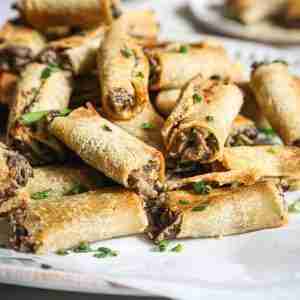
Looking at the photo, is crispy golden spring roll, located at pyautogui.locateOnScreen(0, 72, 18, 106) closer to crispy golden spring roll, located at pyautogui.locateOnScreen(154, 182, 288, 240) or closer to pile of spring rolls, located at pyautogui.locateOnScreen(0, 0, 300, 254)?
pile of spring rolls, located at pyautogui.locateOnScreen(0, 0, 300, 254)

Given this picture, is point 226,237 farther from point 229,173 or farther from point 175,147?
point 175,147

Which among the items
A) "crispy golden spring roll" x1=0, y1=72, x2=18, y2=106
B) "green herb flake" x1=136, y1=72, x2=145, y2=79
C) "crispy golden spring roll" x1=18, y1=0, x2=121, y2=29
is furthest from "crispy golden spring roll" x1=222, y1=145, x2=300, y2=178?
"crispy golden spring roll" x1=18, y1=0, x2=121, y2=29

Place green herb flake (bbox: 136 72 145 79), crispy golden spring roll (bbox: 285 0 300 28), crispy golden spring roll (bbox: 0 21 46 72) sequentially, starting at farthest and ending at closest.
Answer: crispy golden spring roll (bbox: 285 0 300 28) < crispy golden spring roll (bbox: 0 21 46 72) < green herb flake (bbox: 136 72 145 79)

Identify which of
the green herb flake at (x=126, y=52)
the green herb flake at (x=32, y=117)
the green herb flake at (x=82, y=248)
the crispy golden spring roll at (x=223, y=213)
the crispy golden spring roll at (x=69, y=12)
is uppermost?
the crispy golden spring roll at (x=69, y=12)

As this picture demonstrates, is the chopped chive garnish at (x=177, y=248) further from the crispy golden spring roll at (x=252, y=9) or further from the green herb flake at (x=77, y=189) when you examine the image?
the crispy golden spring roll at (x=252, y=9)

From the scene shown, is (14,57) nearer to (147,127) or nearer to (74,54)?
(74,54)

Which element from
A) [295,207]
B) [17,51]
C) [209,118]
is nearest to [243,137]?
[209,118]

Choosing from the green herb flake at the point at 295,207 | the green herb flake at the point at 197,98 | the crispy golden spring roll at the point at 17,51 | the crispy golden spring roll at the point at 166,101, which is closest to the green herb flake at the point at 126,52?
the crispy golden spring roll at the point at 166,101
